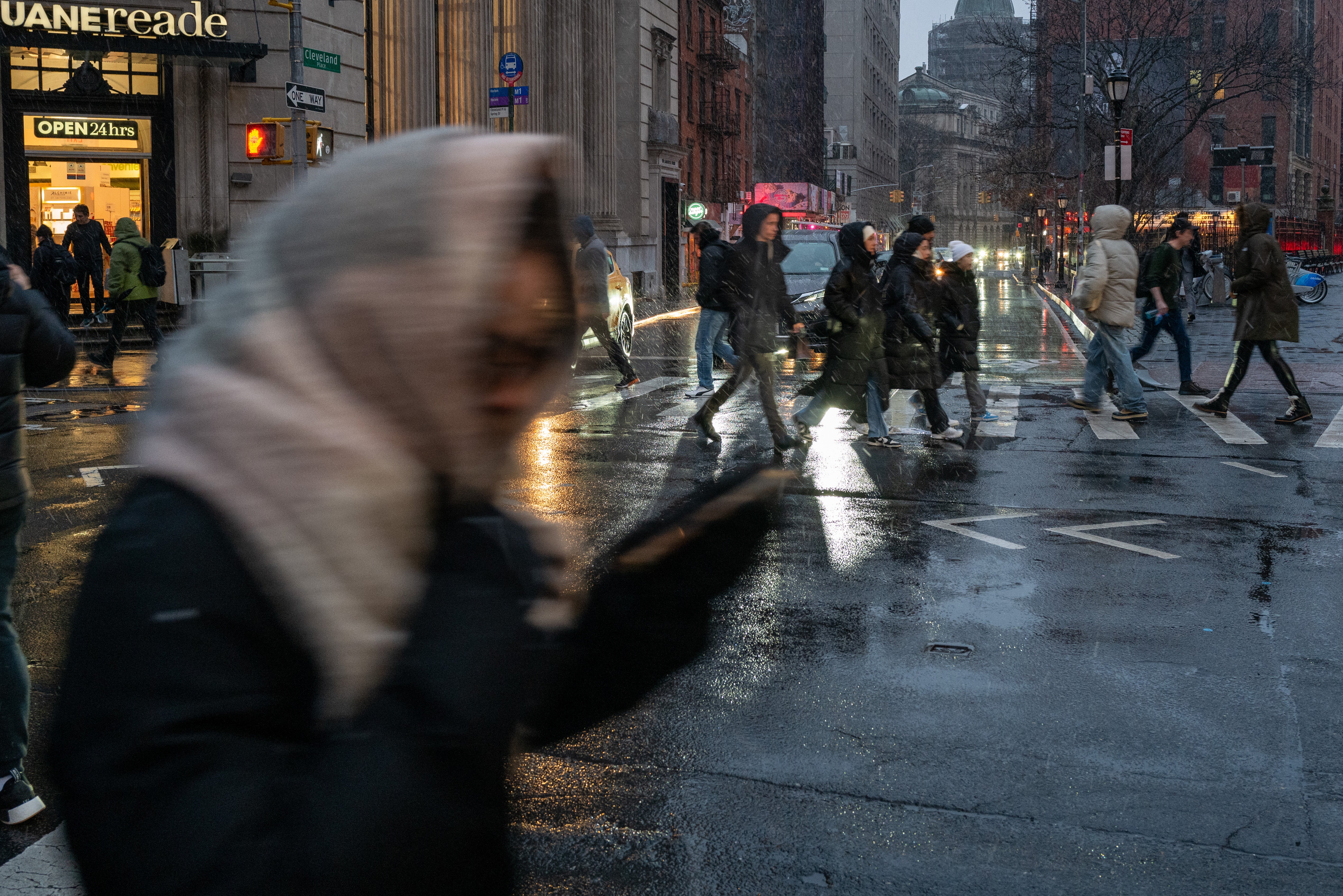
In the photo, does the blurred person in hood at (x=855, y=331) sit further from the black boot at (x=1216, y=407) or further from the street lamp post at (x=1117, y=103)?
the street lamp post at (x=1117, y=103)

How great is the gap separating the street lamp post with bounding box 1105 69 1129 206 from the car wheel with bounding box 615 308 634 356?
37.7 ft

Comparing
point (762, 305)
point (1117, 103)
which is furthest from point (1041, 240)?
point (762, 305)

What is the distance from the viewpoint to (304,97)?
18.3 meters

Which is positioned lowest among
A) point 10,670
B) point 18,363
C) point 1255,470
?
point 1255,470

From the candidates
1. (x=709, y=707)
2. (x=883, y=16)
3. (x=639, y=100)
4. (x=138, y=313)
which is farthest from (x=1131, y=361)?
(x=883, y=16)

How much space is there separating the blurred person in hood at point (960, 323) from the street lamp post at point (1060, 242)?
39653mm

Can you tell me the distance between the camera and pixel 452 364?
120 centimetres

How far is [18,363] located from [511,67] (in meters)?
23.3

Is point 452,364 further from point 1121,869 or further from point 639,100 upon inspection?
point 639,100

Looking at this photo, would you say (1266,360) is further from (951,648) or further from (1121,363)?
(951,648)

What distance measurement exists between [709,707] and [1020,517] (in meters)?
4.20

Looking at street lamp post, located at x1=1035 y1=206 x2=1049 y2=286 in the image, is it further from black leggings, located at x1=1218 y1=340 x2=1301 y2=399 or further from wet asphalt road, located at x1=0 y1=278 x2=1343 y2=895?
wet asphalt road, located at x1=0 y1=278 x2=1343 y2=895

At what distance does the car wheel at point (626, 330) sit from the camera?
19656 mm

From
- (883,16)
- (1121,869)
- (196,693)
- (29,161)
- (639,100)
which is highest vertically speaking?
(883,16)
